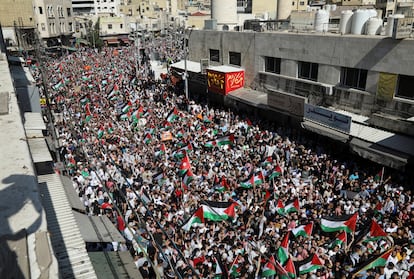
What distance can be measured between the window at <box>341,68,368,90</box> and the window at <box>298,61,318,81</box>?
5.55ft

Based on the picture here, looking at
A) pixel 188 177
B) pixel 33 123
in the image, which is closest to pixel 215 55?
pixel 188 177

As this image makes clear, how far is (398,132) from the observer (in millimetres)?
15359

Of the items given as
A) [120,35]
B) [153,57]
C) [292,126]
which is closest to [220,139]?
[292,126]

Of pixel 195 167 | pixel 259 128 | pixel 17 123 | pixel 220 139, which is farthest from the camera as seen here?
pixel 259 128

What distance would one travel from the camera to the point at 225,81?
23.2 meters

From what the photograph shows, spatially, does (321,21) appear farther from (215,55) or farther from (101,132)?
(101,132)

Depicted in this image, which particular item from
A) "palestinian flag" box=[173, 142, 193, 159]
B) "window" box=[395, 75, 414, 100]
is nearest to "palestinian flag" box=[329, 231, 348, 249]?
"window" box=[395, 75, 414, 100]

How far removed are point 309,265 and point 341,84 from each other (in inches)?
432

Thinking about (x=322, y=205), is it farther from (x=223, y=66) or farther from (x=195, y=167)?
(x=223, y=66)

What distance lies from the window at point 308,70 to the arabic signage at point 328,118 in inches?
89.7

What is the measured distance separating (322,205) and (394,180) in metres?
3.76

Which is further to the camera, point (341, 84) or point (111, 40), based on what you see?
point (111, 40)

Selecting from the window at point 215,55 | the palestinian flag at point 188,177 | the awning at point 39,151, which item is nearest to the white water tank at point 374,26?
the palestinian flag at point 188,177

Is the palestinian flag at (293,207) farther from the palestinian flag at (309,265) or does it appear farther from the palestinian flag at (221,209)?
the palestinian flag at (309,265)
